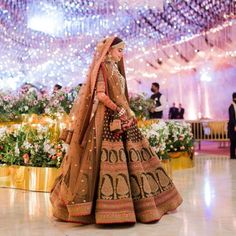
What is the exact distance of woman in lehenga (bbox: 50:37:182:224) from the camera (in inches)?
133

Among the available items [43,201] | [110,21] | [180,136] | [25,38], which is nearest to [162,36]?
[110,21]

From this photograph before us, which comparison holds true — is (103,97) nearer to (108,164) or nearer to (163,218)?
(108,164)

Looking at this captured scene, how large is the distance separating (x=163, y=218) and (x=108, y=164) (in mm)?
→ 592

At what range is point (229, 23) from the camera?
12.1 m

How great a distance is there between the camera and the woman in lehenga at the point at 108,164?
133 inches

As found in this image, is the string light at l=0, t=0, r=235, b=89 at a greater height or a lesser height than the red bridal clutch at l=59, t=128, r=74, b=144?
greater

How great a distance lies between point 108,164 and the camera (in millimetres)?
3453

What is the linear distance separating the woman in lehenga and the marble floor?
3.1 inches

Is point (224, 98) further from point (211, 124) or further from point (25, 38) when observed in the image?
point (25, 38)

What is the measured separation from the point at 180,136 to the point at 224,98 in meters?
6.89

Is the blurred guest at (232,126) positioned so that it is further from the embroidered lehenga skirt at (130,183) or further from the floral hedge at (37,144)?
the embroidered lehenga skirt at (130,183)

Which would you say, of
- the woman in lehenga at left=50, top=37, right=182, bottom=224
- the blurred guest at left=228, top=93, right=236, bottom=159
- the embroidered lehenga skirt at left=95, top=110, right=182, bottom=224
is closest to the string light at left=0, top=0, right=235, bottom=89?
the blurred guest at left=228, top=93, right=236, bottom=159

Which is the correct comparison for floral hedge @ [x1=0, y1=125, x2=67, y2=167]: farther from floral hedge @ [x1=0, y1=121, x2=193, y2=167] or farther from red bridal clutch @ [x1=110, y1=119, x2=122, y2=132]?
red bridal clutch @ [x1=110, y1=119, x2=122, y2=132]

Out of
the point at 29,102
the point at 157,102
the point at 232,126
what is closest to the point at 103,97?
the point at 29,102
